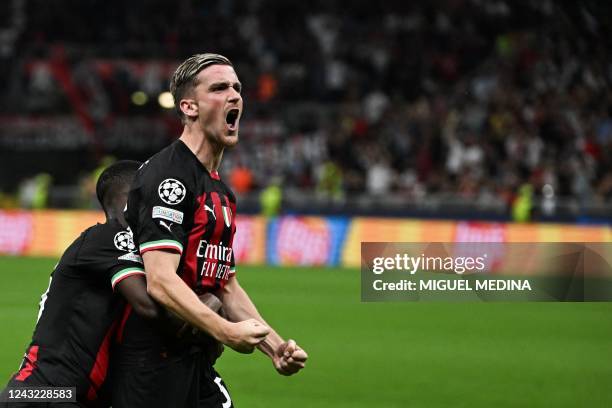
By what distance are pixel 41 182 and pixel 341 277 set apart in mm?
12389

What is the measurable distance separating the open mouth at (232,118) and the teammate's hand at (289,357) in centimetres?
90

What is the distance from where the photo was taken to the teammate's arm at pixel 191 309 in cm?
421

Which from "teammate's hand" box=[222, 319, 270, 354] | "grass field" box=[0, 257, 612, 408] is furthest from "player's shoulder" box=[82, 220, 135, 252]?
"grass field" box=[0, 257, 612, 408]

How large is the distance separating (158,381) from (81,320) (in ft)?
1.63

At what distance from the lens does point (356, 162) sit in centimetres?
2748

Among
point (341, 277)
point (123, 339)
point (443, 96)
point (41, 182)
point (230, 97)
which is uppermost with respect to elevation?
point (443, 96)

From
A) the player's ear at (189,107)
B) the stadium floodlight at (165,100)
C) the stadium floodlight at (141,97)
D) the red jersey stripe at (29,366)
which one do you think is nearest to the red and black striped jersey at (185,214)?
the player's ear at (189,107)

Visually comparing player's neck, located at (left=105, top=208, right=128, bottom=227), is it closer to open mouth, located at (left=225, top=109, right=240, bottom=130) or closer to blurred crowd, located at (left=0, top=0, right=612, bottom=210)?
open mouth, located at (left=225, top=109, right=240, bottom=130)

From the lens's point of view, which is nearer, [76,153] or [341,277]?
[341,277]

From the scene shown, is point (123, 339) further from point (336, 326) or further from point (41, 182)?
point (41, 182)

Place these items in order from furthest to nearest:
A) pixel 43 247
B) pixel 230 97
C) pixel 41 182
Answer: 1. pixel 41 182
2. pixel 43 247
3. pixel 230 97

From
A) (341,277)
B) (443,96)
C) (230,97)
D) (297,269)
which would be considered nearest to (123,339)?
(230,97)

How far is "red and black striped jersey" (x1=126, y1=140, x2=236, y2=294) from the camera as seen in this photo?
4301 mm

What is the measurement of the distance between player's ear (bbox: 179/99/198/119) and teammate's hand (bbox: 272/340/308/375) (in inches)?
39.3
